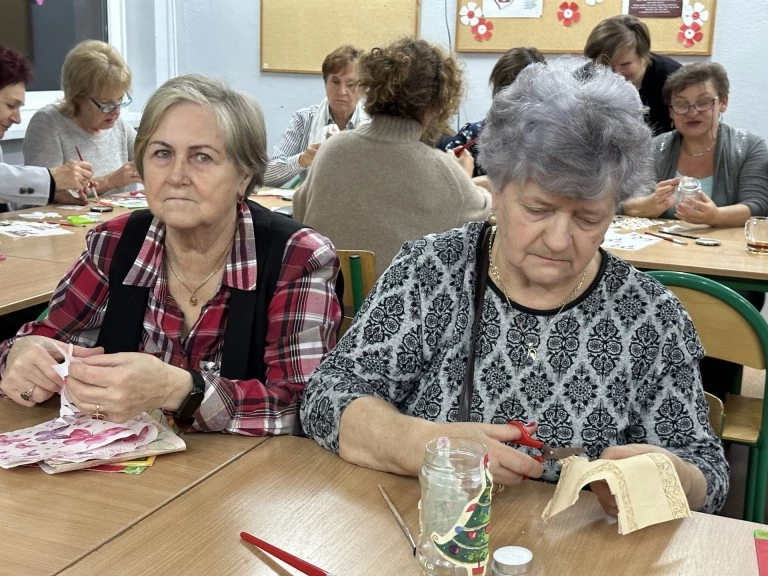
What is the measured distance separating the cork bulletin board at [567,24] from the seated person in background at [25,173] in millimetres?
2886

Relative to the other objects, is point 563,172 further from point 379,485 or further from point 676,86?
point 676,86

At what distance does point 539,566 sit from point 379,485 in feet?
1.03

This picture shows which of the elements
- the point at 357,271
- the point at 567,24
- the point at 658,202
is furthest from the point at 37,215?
the point at 567,24

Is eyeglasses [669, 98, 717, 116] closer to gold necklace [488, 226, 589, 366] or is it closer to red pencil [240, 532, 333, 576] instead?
gold necklace [488, 226, 589, 366]

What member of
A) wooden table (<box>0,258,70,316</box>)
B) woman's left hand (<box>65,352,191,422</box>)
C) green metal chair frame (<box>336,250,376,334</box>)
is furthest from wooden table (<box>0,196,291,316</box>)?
woman's left hand (<box>65,352,191,422</box>)

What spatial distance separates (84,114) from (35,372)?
125 inches

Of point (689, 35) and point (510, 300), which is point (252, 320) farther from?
point (689, 35)

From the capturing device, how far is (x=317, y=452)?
5.01ft

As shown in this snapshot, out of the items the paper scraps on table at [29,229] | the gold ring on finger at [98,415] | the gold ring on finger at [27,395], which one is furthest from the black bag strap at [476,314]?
the paper scraps on table at [29,229]

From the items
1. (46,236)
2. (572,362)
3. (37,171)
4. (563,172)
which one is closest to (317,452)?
(572,362)

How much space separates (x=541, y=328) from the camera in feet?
5.35

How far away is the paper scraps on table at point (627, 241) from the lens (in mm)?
3334

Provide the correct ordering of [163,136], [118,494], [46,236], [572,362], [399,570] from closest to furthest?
[399,570] < [118,494] < [572,362] < [163,136] < [46,236]

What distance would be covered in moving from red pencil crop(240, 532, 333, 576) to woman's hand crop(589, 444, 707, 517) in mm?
423
